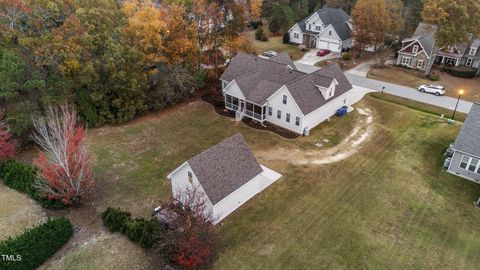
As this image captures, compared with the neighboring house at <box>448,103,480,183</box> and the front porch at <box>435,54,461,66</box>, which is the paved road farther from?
the neighboring house at <box>448,103,480,183</box>

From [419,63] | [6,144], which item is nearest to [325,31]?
[419,63]

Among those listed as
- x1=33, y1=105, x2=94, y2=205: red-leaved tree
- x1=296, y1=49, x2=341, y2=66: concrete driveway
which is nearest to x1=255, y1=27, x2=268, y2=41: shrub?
x1=296, y1=49, x2=341, y2=66: concrete driveway

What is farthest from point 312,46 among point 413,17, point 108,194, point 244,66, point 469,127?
point 108,194

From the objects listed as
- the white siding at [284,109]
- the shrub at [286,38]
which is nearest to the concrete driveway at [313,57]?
the shrub at [286,38]

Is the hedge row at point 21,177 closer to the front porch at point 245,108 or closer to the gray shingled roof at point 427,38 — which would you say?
the front porch at point 245,108

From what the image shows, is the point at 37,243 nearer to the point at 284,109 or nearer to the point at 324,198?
the point at 324,198

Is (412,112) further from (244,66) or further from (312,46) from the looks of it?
(312,46)
